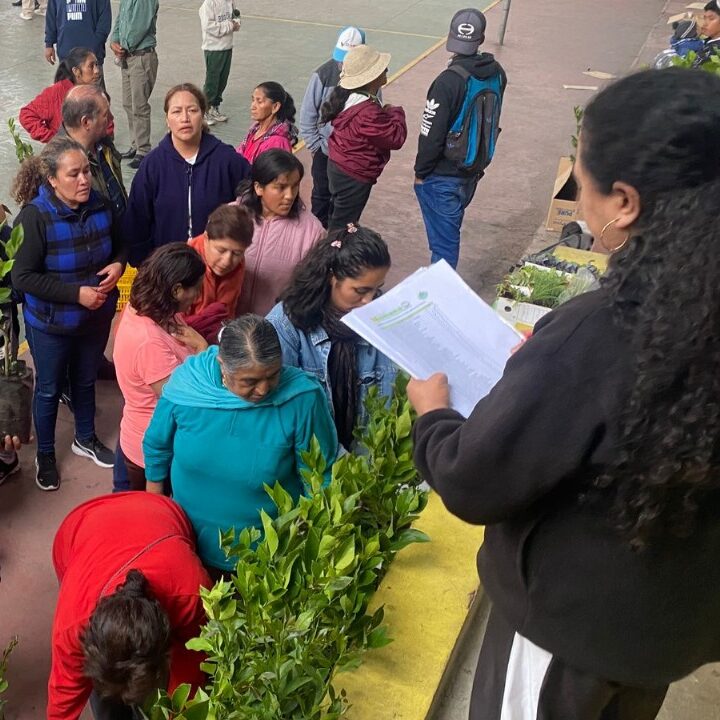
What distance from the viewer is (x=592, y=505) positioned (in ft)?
4.42

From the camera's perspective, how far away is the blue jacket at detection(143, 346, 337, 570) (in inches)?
102

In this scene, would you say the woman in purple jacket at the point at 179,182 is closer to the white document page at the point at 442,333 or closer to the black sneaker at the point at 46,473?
the black sneaker at the point at 46,473

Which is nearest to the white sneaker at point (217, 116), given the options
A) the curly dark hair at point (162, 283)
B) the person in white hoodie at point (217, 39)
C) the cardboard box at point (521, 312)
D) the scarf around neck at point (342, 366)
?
the person in white hoodie at point (217, 39)

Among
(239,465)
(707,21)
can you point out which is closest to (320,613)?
(239,465)

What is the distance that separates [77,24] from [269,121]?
3243 millimetres

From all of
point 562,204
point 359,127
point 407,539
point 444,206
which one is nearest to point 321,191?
point 359,127

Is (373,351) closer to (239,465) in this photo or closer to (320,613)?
(239,465)

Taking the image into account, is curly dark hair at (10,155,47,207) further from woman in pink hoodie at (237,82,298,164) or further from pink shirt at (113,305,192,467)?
woman in pink hoodie at (237,82,298,164)

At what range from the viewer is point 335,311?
2.92 meters

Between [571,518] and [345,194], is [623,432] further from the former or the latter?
[345,194]

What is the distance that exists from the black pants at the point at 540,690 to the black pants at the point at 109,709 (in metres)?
1.24

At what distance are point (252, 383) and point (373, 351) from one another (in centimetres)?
61

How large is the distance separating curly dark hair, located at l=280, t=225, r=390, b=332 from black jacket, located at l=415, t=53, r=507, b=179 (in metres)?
2.45

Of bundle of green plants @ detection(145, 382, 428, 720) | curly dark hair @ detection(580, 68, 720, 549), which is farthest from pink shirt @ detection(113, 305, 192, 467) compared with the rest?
curly dark hair @ detection(580, 68, 720, 549)
